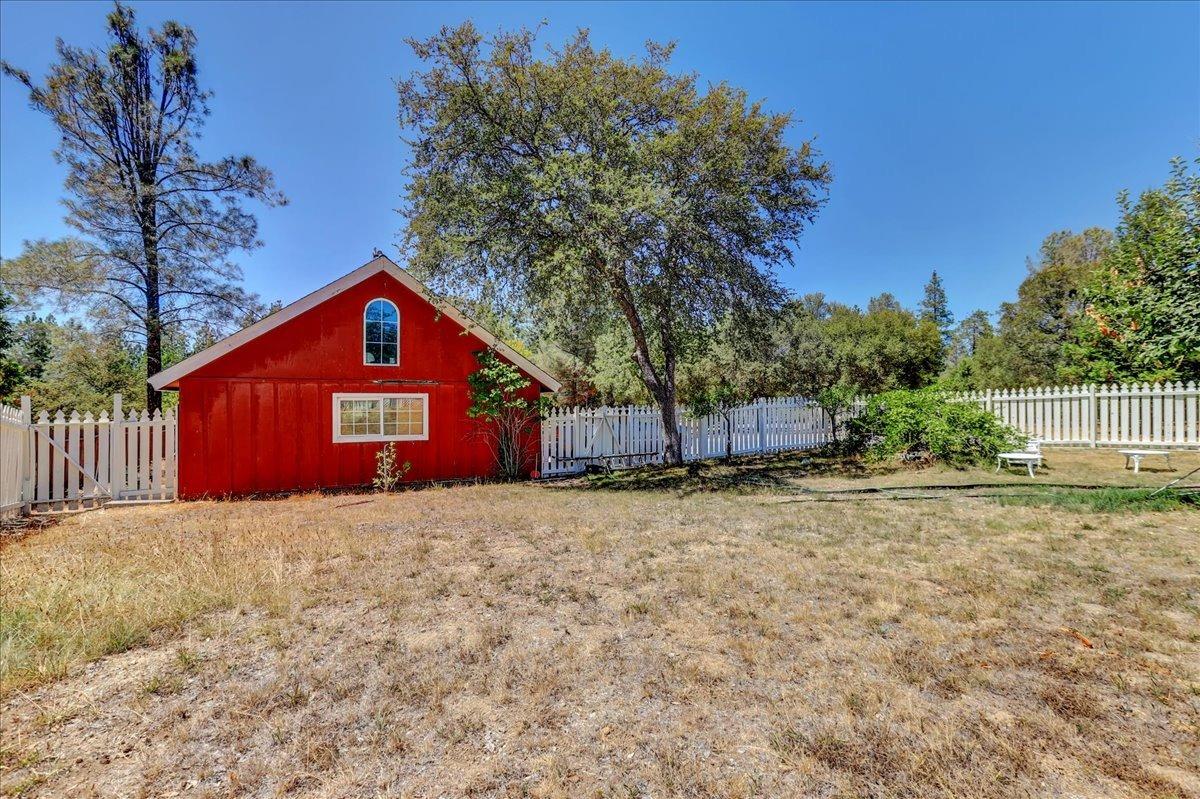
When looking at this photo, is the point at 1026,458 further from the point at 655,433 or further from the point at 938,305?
the point at 938,305

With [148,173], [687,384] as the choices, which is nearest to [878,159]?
[687,384]

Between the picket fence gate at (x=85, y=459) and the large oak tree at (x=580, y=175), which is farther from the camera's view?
Result: the large oak tree at (x=580, y=175)

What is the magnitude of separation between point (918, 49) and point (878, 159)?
7.35 metres

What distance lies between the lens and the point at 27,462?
27.6 ft

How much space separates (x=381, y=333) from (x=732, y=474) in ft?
29.4

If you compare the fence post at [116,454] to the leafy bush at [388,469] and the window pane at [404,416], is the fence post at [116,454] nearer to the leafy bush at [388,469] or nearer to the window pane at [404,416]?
the leafy bush at [388,469]

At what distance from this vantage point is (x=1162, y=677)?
112 inches

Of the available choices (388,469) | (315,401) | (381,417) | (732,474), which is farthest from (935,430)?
(315,401)

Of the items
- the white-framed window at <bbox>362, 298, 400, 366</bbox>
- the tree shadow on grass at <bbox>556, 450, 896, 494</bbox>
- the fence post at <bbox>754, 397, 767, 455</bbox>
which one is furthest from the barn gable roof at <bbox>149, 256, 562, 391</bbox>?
the fence post at <bbox>754, 397, 767, 455</bbox>

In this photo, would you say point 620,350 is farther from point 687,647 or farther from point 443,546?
point 687,647

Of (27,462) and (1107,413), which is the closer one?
(27,462)

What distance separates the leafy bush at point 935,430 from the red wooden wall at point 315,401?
1046cm

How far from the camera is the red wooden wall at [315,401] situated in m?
9.92

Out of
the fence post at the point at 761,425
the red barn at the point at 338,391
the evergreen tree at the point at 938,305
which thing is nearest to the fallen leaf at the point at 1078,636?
the red barn at the point at 338,391
